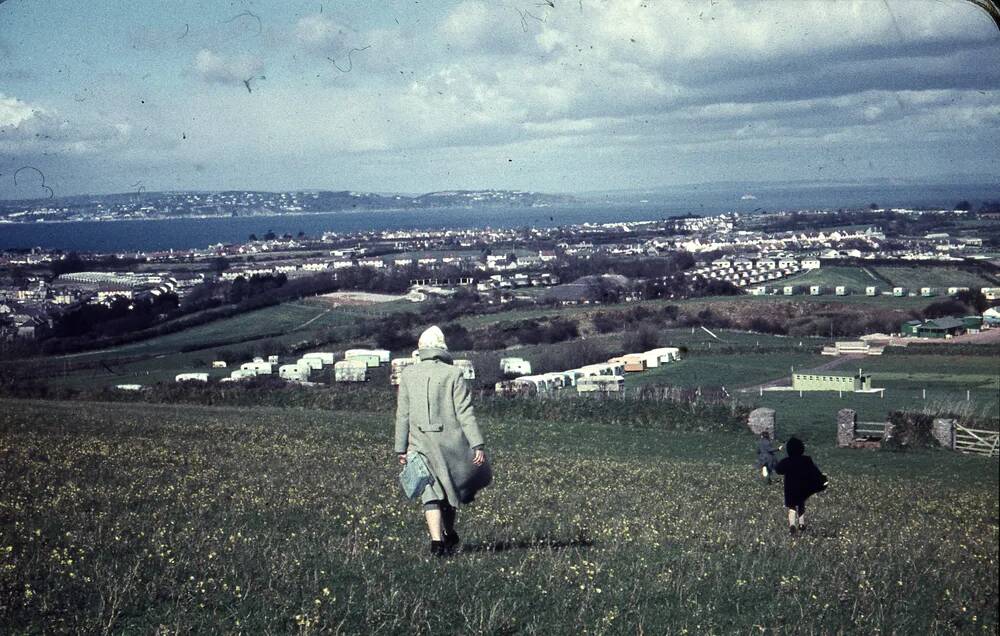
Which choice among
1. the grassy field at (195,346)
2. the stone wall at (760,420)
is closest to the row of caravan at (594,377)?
the stone wall at (760,420)

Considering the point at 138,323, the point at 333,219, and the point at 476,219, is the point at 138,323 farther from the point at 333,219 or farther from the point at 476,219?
the point at 476,219

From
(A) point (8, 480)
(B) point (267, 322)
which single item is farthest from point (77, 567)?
(B) point (267, 322)

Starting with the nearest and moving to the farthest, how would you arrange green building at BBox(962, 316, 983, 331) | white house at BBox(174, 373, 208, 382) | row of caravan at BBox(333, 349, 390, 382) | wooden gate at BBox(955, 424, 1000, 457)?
wooden gate at BBox(955, 424, 1000, 457), white house at BBox(174, 373, 208, 382), green building at BBox(962, 316, 983, 331), row of caravan at BBox(333, 349, 390, 382)

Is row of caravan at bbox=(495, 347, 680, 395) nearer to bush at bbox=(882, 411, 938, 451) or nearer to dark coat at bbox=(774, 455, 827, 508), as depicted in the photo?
bush at bbox=(882, 411, 938, 451)

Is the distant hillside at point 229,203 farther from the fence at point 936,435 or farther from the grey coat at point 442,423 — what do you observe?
the grey coat at point 442,423

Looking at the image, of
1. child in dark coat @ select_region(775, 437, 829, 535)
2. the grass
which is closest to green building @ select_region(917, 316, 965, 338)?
the grass

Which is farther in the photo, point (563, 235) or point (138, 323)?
point (563, 235)
